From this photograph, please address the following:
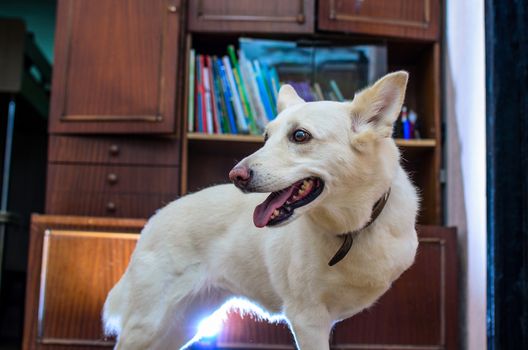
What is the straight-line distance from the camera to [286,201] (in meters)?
1.46

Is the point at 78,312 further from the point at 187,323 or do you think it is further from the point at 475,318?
the point at 475,318

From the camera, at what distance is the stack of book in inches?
103

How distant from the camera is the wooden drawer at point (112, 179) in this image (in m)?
2.53

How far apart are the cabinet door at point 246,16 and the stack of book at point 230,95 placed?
10cm

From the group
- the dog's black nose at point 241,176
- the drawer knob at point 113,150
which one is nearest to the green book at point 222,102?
the drawer knob at point 113,150

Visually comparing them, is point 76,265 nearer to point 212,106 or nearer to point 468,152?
point 212,106

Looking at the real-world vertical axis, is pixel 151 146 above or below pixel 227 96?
below

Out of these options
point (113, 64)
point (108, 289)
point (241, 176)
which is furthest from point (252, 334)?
point (241, 176)

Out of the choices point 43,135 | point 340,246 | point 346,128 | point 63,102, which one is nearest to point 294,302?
point 340,246

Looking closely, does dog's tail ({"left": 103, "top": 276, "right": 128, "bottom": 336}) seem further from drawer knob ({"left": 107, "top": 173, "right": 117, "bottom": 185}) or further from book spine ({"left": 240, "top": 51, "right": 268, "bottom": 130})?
book spine ({"left": 240, "top": 51, "right": 268, "bottom": 130})

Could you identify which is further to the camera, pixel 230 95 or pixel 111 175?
pixel 230 95

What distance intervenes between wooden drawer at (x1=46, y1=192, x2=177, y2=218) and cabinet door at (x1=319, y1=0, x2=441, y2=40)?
33.7 inches

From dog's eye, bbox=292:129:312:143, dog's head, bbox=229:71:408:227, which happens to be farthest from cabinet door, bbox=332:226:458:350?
dog's eye, bbox=292:129:312:143

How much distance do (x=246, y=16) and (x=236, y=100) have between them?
31 cm
